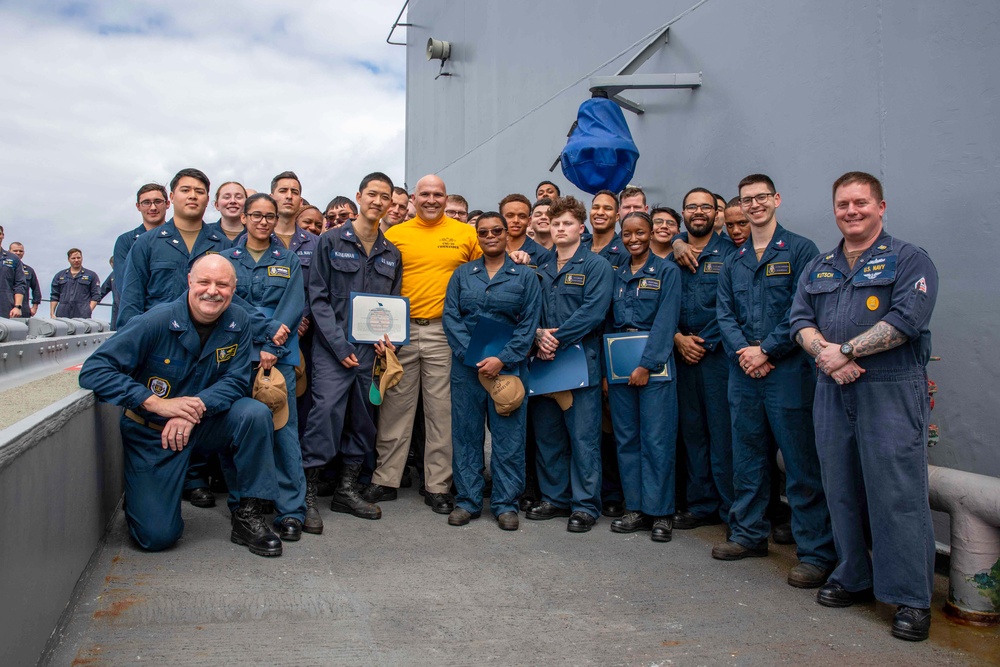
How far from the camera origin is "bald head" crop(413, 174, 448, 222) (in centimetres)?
477

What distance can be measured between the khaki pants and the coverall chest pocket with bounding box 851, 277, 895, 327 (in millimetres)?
2412

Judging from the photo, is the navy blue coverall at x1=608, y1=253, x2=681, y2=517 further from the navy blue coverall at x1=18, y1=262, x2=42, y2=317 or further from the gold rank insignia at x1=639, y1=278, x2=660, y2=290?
the navy blue coverall at x1=18, y1=262, x2=42, y2=317

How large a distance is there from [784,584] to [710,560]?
1.36 ft

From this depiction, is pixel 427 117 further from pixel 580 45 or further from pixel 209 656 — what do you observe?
pixel 209 656

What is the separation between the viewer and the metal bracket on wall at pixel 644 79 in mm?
5570

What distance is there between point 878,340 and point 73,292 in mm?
13142

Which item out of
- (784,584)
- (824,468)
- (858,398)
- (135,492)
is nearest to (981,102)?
(858,398)

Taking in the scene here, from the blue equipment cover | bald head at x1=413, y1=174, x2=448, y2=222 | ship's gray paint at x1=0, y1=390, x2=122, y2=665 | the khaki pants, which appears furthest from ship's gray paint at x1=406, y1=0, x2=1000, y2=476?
ship's gray paint at x1=0, y1=390, x2=122, y2=665

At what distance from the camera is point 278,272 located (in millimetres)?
4441

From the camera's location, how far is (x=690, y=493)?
4.55 m

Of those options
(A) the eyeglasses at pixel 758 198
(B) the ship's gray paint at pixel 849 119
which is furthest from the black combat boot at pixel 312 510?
(B) the ship's gray paint at pixel 849 119

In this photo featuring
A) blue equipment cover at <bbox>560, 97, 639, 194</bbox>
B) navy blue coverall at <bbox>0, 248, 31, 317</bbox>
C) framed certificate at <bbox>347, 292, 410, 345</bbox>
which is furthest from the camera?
navy blue coverall at <bbox>0, 248, 31, 317</bbox>

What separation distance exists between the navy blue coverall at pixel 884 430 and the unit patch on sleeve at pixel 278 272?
288 cm

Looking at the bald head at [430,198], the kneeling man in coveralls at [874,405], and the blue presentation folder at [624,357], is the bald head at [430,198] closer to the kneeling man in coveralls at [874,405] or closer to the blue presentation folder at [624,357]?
the blue presentation folder at [624,357]
